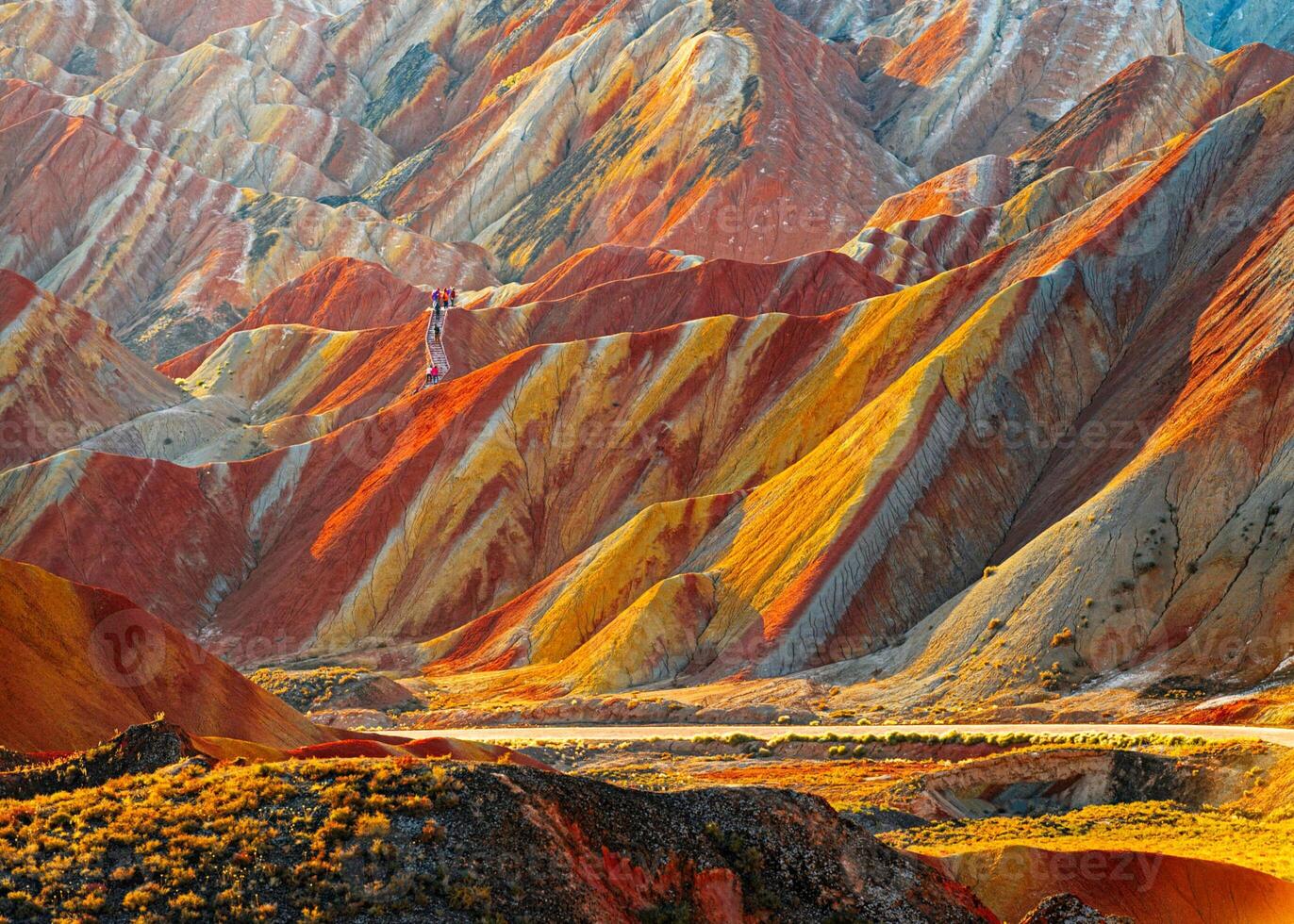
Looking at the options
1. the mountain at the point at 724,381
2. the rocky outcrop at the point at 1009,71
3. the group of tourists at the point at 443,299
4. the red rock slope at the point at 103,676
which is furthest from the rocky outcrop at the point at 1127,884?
the rocky outcrop at the point at 1009,71

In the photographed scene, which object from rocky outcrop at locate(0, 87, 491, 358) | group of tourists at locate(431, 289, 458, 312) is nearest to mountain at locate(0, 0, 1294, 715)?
rocky outcrop at locate(0, 87, 491, 358)

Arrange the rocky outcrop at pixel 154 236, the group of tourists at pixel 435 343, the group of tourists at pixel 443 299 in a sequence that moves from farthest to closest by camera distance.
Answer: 1. the rocky outcrop at pixel 154 236
2. the group of tourists at pixel 443 299
3. the group of tourists at pixel 435 343

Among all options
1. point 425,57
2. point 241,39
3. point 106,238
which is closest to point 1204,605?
point 106,238

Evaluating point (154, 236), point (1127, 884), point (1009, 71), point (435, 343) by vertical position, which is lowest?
point (1127, 884)

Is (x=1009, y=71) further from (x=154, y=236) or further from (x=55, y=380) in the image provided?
(x=55, y=380)

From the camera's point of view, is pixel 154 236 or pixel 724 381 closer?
pixel 724 381

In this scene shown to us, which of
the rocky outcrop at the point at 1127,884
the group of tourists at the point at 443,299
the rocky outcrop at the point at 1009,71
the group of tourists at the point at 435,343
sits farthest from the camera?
the rocky outcrop at the point at 1009,71

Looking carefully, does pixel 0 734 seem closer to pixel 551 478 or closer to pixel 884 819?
pixel 884 819

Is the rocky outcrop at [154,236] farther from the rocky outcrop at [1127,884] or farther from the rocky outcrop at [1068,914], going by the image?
the rocky outcrop at [1068,914]

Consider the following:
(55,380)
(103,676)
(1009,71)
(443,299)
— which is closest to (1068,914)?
(103,676)

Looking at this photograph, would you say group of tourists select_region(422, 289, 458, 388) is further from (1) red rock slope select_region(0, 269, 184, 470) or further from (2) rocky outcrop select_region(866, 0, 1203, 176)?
(2) rocky outcrop select_region(866, 0, 1203, 176)

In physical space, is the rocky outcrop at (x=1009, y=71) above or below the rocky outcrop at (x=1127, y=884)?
above
